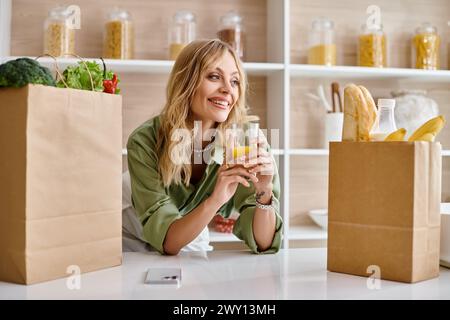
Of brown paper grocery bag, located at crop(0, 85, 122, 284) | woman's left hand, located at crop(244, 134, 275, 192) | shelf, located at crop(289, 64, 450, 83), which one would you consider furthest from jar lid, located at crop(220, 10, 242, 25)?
brown paper grocery bag, located at crop(0, 85, 122, 284)

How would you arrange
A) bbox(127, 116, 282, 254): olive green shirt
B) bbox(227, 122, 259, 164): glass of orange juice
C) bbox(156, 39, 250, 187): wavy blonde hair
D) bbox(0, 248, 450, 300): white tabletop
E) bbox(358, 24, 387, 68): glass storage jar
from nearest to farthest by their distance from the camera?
bbox(0, 248, 450, 300): white tabletop → bbox(227, 122, 259, 164): glass of orange juice → bbox(127, 116, 282, 254): olive green shirt → bbox(156, 39, 250, 187): wavy blonde hair → bbox(358, 24, 387, 68): glass storage jar

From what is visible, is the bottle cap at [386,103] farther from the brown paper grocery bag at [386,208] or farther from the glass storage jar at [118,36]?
the glass storage jar at [118,36]

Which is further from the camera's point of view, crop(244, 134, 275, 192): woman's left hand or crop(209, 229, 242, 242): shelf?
crop(209, 229, 242, 242): shelf

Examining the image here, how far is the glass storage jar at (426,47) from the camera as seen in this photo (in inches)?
107

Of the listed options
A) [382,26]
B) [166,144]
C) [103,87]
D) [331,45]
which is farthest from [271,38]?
[103,87]

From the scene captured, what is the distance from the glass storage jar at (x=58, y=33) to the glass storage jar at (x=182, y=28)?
462 mm

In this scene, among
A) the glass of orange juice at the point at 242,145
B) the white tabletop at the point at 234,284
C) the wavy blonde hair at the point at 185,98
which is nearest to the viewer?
the white tabletop at the point at 234,284

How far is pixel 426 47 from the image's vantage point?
8.98 ft

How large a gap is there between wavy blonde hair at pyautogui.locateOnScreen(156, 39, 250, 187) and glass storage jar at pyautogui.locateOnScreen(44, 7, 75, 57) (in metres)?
0.95

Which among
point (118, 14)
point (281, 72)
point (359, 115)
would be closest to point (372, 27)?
point (281, 72)

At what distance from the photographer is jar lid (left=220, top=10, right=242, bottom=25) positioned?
257cm

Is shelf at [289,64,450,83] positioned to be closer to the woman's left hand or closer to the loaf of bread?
the woman's left hand

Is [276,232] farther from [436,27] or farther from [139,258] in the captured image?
[436,27]

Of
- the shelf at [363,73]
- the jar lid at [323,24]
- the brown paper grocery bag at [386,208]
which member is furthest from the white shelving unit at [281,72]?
the brown paper grocery bag at [386,208]
